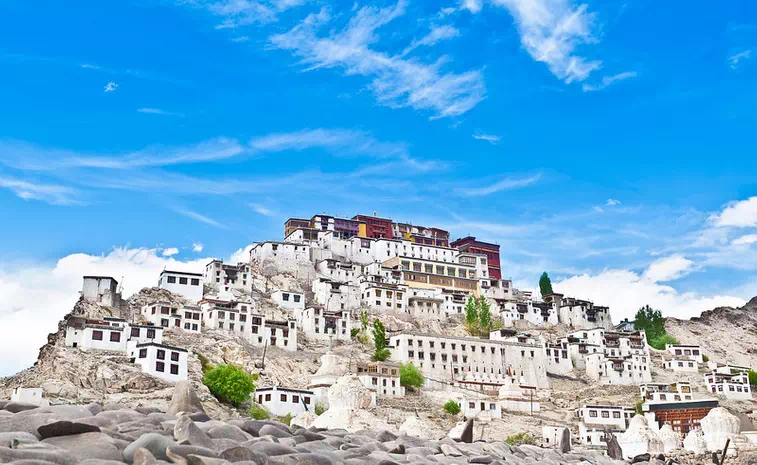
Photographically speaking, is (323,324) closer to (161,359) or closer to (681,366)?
(161,359)

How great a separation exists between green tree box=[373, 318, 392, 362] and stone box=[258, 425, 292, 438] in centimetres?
5245

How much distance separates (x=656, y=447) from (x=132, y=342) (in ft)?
106

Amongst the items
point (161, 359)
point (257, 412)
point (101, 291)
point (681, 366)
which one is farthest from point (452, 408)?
point (681, 366)

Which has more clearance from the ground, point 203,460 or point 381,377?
point 381,377

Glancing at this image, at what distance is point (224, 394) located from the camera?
162ft

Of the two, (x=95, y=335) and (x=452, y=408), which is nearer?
(x=95, y=335)

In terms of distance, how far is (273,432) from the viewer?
10.9 metres

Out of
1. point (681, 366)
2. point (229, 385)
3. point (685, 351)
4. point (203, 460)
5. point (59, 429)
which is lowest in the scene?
point (203, 460)

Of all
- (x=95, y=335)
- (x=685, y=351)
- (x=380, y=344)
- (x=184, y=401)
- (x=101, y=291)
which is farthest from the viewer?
(x=685, y=351)

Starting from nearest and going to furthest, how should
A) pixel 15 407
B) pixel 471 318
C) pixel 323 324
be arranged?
pixel 15 407 → pixel 323 324 → pixel 471 318

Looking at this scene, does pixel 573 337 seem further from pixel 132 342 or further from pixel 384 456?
pixel 384 456

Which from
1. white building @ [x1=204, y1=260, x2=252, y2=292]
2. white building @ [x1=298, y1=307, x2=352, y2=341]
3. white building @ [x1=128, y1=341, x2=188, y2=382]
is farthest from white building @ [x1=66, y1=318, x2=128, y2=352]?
white building @ [x1=204, y1=260, x2=252, y2=292]

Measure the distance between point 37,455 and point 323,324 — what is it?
194 ft

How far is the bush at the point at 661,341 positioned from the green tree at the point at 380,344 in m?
34.5
